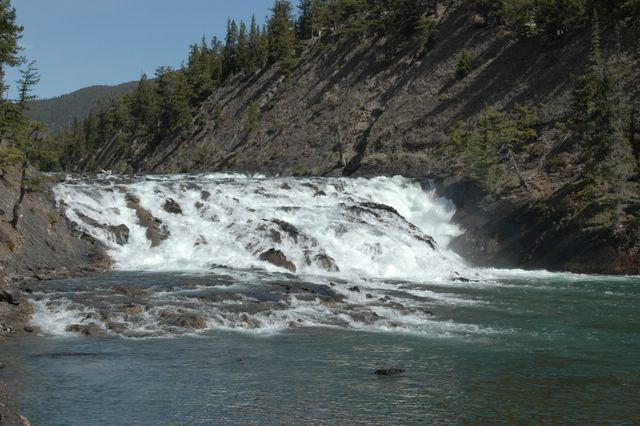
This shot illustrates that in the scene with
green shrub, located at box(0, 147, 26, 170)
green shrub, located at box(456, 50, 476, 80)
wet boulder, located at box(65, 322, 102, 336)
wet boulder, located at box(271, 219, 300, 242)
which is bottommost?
wet boulder, located at box(65, 322, 102, 336)

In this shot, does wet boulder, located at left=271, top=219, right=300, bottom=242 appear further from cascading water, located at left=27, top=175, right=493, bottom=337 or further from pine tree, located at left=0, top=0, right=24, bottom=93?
pine tree, located at left=0, top=0, right=24, bottom=93

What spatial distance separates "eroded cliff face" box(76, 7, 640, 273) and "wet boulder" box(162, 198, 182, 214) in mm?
17925

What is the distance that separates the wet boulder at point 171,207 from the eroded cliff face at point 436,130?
706 inches

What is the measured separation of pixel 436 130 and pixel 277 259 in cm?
3004

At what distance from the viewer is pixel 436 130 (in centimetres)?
5828

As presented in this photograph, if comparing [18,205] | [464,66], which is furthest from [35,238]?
[464,66]

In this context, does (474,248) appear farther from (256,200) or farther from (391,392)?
(391,392)

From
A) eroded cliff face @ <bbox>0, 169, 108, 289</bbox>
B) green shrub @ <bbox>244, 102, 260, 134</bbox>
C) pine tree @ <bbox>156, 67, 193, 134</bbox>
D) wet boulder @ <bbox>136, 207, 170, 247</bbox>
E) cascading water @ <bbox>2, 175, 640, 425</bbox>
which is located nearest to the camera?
cascading water @ <bbox>2, 175, 640, 425</bbox>

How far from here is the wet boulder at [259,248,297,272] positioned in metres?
32.7

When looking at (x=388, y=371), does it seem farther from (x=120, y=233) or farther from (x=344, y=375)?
(x=120, y=233)

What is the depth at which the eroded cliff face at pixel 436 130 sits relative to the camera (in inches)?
1462

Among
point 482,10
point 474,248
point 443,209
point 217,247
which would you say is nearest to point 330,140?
point 482,10

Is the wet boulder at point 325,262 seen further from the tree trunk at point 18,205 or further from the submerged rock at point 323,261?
the tree trunk at point 18,205

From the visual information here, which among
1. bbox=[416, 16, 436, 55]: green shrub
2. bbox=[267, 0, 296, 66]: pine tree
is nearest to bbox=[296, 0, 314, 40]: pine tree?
bbox=[267, 0, 296, 66]: pine tree
